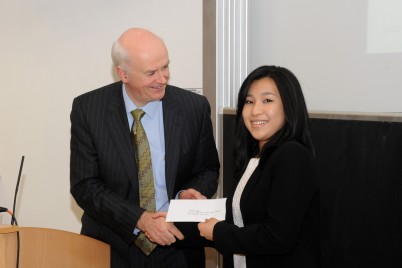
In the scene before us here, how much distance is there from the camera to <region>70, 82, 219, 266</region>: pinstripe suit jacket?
243 centimetres

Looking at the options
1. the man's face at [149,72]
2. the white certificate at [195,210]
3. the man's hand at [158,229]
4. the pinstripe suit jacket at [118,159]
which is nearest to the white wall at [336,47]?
the pinstripe suit jacket at [118,159]

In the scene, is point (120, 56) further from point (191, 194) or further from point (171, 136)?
point (191, 194)

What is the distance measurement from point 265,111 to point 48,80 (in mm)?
2437

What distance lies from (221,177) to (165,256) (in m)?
0.73

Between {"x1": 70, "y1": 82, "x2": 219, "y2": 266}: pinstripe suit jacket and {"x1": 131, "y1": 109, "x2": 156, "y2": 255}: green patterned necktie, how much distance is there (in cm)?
4

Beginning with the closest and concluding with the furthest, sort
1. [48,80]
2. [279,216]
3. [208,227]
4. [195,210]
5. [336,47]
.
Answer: [279,216]
[208,227]
[195,210]
[336,47]
[48,80]

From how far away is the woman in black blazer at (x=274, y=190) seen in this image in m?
1.78

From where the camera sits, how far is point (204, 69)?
3.17 metres

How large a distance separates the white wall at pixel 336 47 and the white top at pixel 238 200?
0.99 meters

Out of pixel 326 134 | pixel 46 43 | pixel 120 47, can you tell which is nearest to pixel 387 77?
pixel 326 134

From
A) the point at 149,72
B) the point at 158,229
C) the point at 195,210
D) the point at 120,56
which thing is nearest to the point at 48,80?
the point at 120,56

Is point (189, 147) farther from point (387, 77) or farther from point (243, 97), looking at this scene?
point (387, 77)

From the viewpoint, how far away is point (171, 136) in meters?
2.55

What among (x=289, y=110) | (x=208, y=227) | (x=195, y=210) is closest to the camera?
(x=289, y=110)
